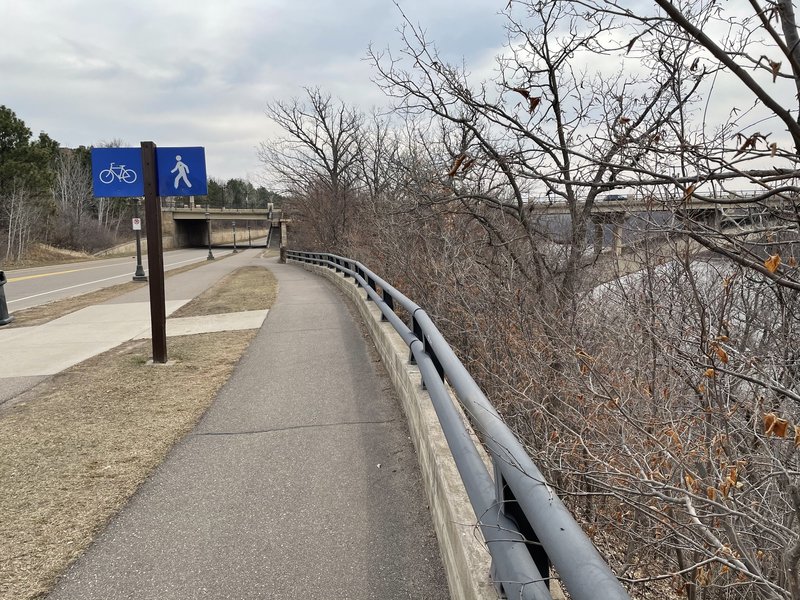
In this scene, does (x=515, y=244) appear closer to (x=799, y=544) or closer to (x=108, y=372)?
(x=108, y=372)

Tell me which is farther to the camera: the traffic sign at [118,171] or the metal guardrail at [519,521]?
the traffic sign at [118,171]

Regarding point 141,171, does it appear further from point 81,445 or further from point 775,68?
point 775,68

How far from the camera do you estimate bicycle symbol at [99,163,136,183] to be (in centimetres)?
788

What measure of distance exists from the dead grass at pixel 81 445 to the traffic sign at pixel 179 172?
229 centimetres

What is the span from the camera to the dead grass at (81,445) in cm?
335

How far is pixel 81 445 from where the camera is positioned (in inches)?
191

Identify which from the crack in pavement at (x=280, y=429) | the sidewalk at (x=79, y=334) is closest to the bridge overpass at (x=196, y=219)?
the sidewalk at (x=79, y=334)

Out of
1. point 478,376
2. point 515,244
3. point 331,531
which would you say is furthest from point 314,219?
point 331,531

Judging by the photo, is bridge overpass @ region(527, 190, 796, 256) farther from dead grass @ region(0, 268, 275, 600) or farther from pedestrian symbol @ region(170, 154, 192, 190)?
pedestrian symbol @ region(170, 154, 192, 190)

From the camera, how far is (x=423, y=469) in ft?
13.4

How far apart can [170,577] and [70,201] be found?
269 ft

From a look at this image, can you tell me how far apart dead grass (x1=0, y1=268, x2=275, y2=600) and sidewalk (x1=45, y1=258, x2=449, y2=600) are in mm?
164

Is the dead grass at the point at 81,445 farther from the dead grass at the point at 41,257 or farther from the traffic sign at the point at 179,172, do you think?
the dead grass at the point at 41,257

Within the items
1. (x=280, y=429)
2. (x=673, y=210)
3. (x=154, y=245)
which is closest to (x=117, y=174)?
(x=154, y=245)
